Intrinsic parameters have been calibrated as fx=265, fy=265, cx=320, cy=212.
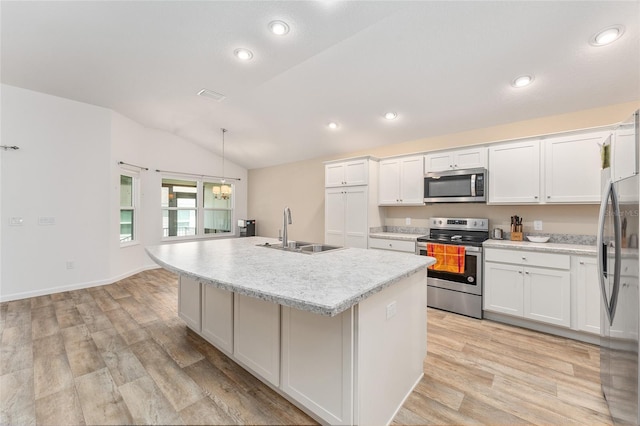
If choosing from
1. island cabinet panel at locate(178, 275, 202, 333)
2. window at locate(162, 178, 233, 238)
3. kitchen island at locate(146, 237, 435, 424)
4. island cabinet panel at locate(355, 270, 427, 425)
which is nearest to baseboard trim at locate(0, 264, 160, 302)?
window at locate(162, 178, 233, 238)

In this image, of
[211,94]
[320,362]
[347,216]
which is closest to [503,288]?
[347,216]

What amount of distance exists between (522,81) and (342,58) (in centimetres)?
184

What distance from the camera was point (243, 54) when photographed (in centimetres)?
282

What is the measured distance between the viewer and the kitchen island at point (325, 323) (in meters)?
1.32

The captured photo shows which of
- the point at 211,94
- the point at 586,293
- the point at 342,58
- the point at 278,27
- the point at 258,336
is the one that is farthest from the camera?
the point at 211,94

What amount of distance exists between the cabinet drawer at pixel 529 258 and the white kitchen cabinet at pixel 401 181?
1152 mm

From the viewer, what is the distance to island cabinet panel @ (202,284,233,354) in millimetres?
2080

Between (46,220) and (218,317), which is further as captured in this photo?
(46,220)

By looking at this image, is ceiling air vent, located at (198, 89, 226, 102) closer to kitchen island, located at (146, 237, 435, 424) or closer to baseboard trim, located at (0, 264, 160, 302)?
kitchen island, located at (146, 237, 435, 424)

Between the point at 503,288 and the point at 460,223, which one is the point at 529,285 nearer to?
the point at 503,288

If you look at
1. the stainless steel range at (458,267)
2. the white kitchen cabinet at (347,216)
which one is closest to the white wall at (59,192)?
the white kitchen cabinet at (347,216)

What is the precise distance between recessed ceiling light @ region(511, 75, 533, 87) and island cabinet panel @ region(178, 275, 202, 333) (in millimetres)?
3696

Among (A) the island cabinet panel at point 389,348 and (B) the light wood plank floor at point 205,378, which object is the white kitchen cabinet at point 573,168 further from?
(A) the island cabinet panel at point 389,348

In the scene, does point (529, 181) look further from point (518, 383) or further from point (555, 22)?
point (518, 383)
